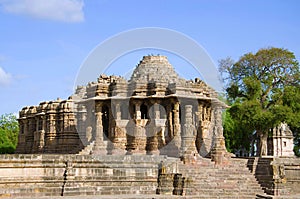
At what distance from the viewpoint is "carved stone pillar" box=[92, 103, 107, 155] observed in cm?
2572

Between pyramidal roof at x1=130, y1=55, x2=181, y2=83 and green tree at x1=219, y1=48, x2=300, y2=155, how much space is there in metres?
4.26

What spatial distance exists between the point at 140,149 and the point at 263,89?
9228 millimetres

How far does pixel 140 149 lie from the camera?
26.7m

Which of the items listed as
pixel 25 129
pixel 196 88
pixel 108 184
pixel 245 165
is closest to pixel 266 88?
pixel 196 88

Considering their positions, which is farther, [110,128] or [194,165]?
[110,128]

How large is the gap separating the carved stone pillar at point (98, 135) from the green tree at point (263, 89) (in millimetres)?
8275

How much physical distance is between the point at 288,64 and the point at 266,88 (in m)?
2.05

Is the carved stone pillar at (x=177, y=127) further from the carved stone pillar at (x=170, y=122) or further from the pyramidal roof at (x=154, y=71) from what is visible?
the pyramidal roof at (x=154, y=71)

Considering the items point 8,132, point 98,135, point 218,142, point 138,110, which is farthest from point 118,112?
point 8,132

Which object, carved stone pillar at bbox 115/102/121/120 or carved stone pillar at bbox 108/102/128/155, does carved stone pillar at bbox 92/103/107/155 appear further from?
carved stone pillar at bbox 115/102/121/120

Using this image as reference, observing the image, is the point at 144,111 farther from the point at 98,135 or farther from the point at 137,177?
the point at 137,177

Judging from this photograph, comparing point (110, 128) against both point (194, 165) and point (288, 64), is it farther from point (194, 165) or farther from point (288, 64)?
point (288, 64)

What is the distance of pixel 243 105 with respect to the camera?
28.5 meters

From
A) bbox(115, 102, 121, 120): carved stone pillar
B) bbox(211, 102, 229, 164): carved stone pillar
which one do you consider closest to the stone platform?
bbox(211, 102, 229, 164): carved stone pillar
